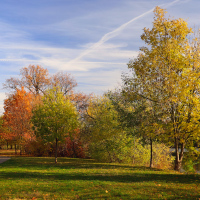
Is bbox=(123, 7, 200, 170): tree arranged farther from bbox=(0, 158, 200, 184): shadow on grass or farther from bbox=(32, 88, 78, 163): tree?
bbox=(32, 88, 78, 163): tree

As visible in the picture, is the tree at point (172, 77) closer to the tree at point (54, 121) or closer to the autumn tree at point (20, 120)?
the tree at point (54, 121)

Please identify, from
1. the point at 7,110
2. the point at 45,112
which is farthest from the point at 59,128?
the point at 7,110

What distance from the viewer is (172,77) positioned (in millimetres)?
17719

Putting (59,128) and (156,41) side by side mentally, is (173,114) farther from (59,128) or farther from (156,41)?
(59,128)

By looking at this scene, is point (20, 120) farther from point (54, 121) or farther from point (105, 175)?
point (105, 175)

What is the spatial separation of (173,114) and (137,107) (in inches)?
175

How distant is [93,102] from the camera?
30672 mm

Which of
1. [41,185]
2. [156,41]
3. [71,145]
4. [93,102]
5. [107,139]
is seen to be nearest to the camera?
[41,185]

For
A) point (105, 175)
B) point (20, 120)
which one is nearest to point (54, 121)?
point (105, 175)

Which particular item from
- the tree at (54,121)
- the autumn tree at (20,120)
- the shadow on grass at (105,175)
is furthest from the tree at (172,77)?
the autumn tree at (20,120)

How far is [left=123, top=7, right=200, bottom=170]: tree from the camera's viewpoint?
17.4 m

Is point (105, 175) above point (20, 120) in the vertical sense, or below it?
below

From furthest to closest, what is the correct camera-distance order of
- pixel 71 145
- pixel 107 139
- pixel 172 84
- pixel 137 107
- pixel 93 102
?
pixel 71 145 → pixel 93 102 → pixel 107 139 → pixel 137 107 → pixel 172 84

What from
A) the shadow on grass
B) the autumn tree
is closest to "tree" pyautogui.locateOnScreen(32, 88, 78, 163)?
the shadow on grass
